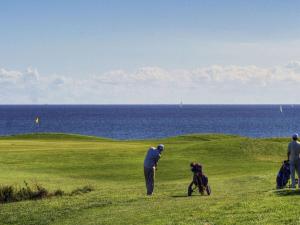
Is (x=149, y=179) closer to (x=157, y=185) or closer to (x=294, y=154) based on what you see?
(x=157, y=185)

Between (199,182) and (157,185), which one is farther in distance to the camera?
(157,185)

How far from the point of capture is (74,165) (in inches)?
1658

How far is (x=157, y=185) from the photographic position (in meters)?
32.2

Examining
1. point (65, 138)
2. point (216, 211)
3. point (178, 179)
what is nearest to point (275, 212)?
point (216, 211)

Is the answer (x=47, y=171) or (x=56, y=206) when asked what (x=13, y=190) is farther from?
(x=47, y=171)

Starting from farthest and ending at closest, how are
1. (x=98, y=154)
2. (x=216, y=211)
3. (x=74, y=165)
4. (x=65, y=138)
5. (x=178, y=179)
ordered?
(x=65, y=138), (x=98, y=154), (x=74, y=165), (x=178, y=179), (x=216, y=211)

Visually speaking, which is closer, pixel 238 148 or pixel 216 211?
pixel 216 211

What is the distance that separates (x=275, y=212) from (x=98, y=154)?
2920cm

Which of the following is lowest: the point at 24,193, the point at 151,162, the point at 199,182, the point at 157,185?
the point at 157,185

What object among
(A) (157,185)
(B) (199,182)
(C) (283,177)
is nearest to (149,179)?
(B) (199,182)

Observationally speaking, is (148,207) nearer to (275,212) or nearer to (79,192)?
(275,212)

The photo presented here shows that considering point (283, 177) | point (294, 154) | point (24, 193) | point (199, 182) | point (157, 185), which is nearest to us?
point (294, 154)

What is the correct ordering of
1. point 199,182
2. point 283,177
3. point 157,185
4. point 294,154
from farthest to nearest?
point 157,185 → point 283,177 → point 199,182 → point 294,154

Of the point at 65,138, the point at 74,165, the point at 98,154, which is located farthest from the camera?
the point at 65,138
